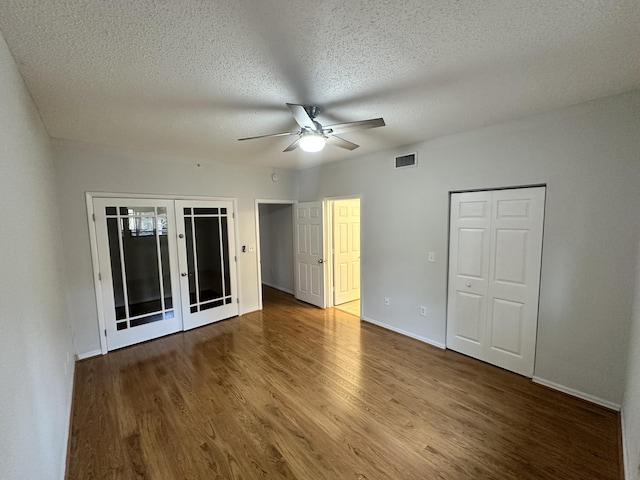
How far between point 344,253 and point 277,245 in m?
1.87

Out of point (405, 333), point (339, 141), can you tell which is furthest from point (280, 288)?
point (339, 141)

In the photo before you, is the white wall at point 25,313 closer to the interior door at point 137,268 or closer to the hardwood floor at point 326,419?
the hardwood floor at point 326,419

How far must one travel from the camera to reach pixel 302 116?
2.05m

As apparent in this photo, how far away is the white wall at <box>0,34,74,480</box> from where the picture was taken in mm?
1107

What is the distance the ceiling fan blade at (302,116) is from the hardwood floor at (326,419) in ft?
7.96

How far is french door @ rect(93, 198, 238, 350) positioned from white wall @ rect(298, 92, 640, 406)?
10.5ft

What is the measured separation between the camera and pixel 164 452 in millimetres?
1995

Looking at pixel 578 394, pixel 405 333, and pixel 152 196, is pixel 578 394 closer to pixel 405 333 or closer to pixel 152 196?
pixel 405 333

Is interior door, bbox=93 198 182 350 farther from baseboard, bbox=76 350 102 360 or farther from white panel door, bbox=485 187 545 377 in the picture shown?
white panel door, bbox=485 187 545 377

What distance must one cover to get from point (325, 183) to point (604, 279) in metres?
3.63

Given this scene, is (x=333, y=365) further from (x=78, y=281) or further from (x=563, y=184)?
(x=78, y=281)

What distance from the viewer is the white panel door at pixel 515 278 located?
270cm

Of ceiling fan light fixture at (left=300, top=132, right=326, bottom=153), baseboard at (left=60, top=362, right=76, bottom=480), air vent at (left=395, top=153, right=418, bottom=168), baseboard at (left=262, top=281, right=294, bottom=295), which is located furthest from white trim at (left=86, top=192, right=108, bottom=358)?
air vent at (left=395, top=153, right=418, bottom=168)

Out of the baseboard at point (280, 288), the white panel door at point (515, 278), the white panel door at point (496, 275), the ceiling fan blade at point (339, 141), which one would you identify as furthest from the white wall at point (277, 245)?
the white panel door at point (515, 278)
